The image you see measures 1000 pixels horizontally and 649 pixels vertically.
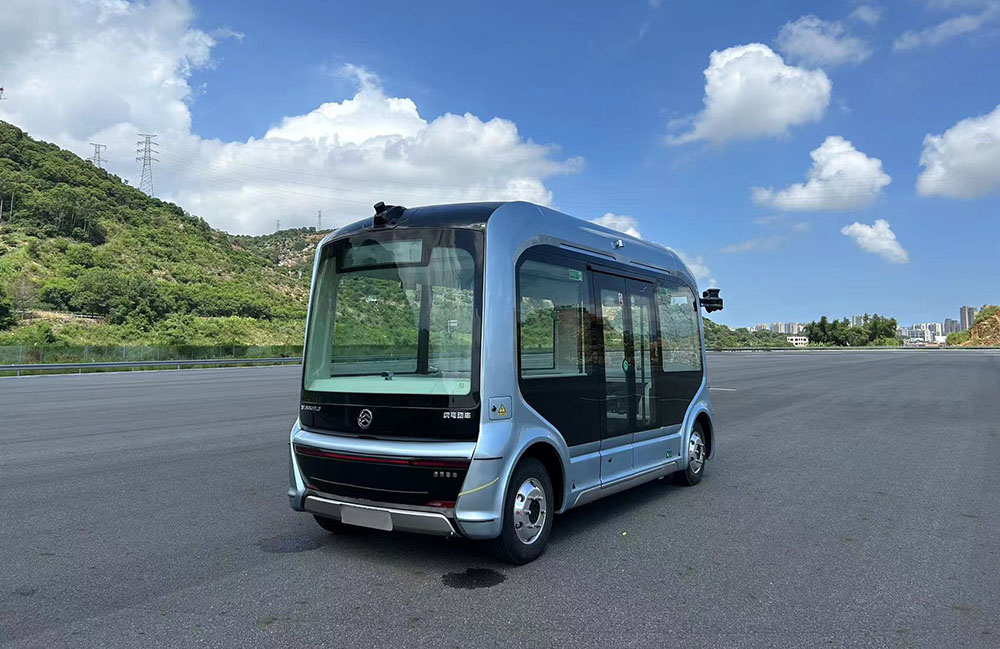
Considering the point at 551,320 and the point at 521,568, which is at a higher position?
the point at 551,320

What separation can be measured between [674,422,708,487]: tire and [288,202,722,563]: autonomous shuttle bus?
1.45 metres

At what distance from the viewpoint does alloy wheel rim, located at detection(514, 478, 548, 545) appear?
468 cm

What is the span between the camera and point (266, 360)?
3928 cm

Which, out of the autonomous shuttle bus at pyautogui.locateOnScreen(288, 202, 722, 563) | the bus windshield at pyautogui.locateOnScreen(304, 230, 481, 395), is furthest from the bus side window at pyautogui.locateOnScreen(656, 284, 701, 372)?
the bus windshield at pyautogui.locateOnScreen(304, 230, 481, 395)

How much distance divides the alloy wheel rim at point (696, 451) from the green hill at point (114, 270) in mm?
43667

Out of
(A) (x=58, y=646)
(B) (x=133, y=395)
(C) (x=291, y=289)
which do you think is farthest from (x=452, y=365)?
(C) (x=291, y=289)

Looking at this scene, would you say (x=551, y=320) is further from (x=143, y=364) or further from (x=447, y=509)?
(x=143, y=364)

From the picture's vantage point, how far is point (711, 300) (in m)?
8.23

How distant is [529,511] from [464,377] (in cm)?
112

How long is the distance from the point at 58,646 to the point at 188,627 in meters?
0.60

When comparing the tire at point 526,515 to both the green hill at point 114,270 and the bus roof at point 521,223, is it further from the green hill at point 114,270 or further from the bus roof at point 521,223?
the green hill at point 114,270

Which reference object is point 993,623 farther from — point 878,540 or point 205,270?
point 205,270

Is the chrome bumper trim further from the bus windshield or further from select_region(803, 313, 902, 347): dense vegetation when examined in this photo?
select_region(803, 313, 902, 347): dense vegetation

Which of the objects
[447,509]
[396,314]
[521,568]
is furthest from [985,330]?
[447,509]
